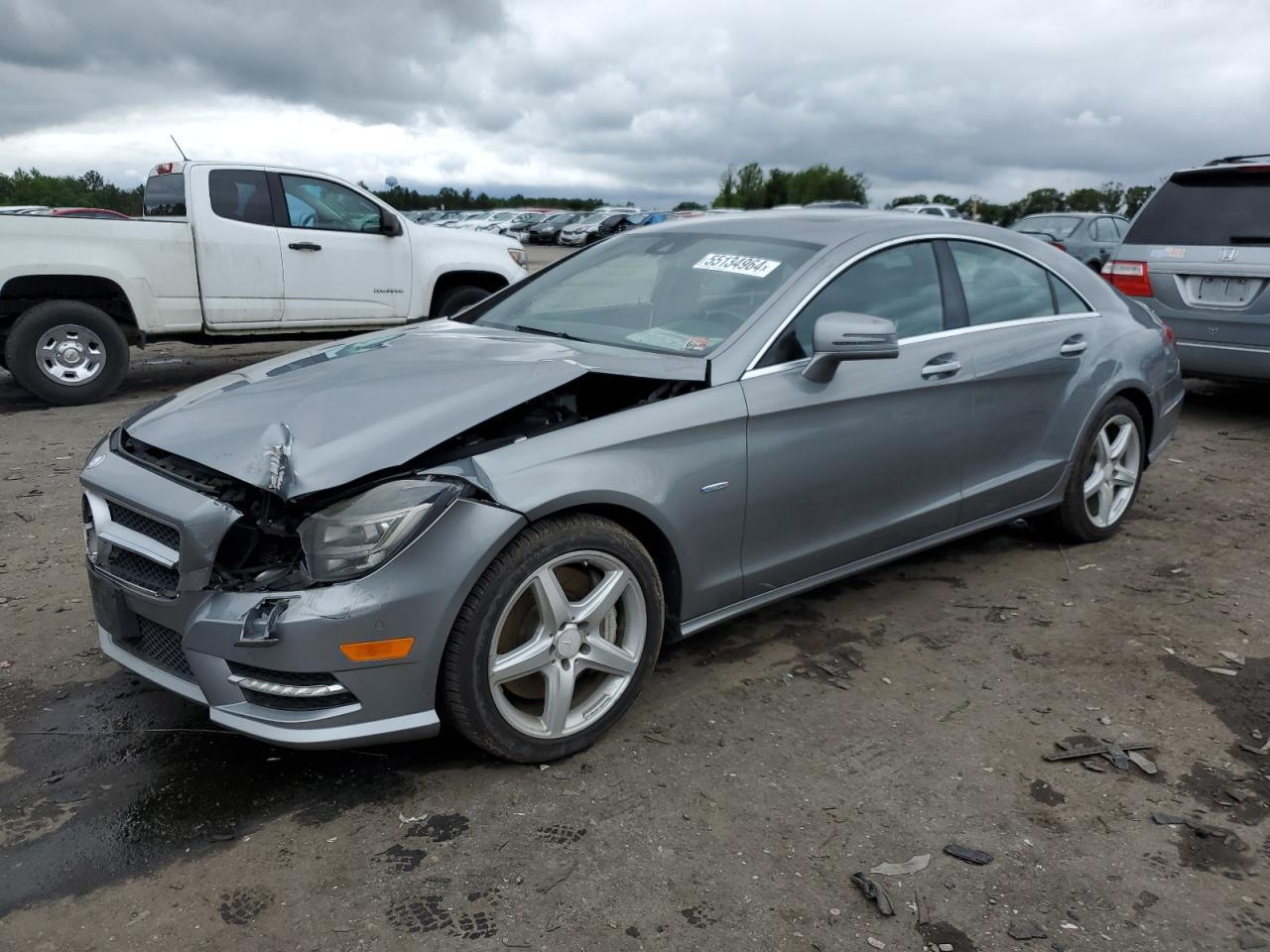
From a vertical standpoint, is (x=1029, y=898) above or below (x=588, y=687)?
below

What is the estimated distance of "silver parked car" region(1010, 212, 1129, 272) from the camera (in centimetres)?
1551

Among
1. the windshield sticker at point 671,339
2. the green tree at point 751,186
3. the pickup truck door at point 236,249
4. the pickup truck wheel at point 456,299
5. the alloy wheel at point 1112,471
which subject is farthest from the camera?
the green tree at point 751,186

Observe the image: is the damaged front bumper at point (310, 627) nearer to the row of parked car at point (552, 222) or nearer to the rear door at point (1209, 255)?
the rear door at point (1209, 255)

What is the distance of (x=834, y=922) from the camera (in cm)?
242

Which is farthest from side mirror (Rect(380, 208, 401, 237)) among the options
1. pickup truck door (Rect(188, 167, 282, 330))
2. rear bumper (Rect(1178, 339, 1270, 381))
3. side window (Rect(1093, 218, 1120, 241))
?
side window (Rect(1093, 218, 1120, 241))

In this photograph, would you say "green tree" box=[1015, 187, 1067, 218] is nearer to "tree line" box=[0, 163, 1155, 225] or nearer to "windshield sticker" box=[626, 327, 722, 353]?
"tree line" box=[0, 163, 1155, 225]

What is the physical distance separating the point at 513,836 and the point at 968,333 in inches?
106

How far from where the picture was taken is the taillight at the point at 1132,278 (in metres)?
7.41

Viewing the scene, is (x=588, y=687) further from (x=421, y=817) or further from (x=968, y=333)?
(x=968, y=333)

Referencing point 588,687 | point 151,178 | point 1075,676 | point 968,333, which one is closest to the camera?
point 588,687

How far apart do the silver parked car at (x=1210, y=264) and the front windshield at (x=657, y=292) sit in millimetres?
4613

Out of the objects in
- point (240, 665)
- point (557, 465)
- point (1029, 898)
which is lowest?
point (1029, 898)

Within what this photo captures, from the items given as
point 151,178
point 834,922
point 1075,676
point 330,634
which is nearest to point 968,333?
point 1075,676

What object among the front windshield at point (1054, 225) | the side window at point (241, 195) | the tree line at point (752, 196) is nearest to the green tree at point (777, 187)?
the tree line at point (752, 196)
